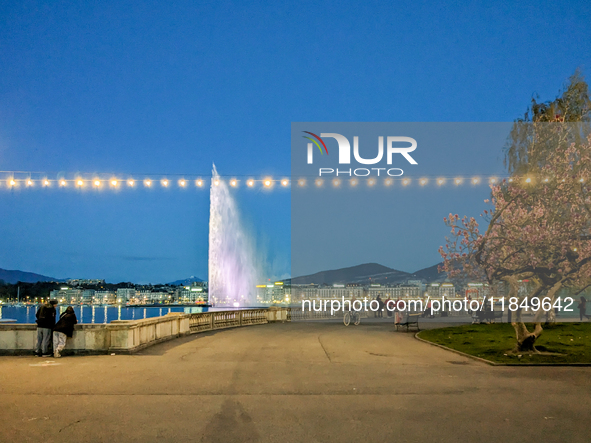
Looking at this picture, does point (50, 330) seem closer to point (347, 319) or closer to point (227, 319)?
point (227, 319)

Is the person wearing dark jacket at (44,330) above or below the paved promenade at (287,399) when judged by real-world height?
above

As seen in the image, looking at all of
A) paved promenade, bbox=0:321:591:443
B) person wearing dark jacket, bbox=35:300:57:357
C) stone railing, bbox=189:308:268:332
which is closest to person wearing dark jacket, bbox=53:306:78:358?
person wearing dark jacket, bbox=35:300:57:357

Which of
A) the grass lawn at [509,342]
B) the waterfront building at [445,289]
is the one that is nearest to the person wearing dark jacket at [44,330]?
the grass lawn at [509,342]

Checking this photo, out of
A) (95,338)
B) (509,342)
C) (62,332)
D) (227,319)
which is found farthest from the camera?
(227,319)

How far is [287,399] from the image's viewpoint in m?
8.43

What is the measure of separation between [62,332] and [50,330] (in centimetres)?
55

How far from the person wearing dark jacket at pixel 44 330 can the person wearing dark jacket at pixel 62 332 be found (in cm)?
30

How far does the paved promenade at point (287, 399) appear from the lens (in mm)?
6418

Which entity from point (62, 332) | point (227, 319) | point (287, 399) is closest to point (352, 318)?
point (227, 319)

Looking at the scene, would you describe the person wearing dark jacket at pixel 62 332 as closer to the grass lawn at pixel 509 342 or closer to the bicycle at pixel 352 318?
the grass lawn at pixel 509 342

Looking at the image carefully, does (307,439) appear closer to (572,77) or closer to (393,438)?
(393,438)

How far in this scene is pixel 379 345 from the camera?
56.0ft

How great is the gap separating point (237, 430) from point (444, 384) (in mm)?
5195

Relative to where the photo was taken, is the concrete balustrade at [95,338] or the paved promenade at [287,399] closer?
the paved promenade at [287,399]
